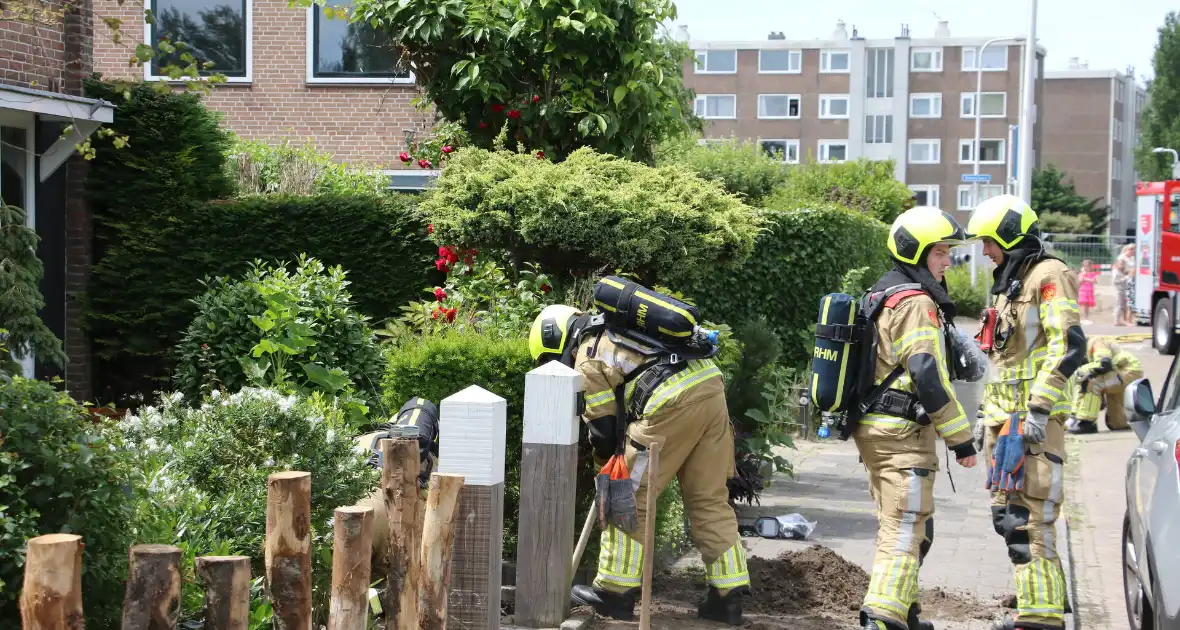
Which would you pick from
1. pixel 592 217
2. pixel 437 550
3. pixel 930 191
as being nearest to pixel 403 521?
pixel 437 550

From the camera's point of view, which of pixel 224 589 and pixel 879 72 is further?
pixel 879 72

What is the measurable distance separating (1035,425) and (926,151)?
69.0 meters

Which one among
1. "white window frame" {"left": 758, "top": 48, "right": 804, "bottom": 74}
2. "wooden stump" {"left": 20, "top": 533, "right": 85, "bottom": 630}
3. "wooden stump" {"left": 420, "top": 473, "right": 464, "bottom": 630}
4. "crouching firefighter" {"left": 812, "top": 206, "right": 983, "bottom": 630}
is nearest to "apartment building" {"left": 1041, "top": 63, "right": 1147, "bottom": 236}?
"white window frame" {"left": 758, "top": 48, "right": 804, "bottom": 74}

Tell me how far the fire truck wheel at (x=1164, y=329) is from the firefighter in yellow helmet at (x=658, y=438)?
64.6 feet

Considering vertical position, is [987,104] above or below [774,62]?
below

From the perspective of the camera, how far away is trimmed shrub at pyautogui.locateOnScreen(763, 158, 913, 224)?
2389cm

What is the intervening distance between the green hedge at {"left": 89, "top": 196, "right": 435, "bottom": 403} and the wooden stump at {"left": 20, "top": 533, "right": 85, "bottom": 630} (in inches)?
312

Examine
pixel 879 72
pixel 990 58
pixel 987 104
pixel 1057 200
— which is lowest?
pixel 1057 200

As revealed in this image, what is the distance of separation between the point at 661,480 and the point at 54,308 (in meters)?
7.05

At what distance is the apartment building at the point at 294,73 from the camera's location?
16.6m

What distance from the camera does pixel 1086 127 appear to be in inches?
3391

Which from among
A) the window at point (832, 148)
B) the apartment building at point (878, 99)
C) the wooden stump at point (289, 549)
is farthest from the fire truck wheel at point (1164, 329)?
the window at point (832, 148)

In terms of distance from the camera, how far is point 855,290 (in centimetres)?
1330

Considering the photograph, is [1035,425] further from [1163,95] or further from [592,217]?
[1163,95]
